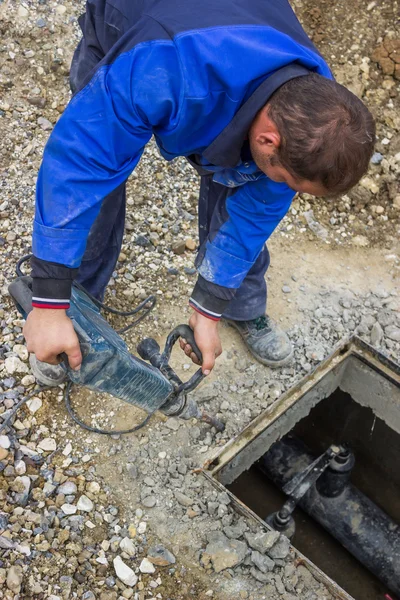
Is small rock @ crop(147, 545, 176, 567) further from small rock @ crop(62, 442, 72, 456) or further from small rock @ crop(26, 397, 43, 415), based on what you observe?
small rock @ crop(26, 397, 43, 415)

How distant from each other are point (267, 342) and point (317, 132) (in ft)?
4.74

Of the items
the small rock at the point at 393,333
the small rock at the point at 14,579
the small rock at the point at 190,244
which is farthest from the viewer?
the small rock at the point at 190,244

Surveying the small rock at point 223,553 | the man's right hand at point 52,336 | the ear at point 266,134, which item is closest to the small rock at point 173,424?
the small rock at point 223,553

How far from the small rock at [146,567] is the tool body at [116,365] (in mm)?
548

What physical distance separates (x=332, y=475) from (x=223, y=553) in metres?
1.16

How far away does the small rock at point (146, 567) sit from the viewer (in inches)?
86.1

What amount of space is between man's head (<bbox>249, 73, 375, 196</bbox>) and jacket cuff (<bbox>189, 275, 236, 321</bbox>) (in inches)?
25.9

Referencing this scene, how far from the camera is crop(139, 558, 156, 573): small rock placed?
7.18ft

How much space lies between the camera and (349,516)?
321cm

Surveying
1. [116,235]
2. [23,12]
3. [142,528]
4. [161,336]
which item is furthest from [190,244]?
[23,12]

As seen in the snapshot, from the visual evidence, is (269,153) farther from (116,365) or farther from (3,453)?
(3,453)

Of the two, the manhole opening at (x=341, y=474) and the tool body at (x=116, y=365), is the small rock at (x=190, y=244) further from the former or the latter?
the tool body at (x=116, y=365)

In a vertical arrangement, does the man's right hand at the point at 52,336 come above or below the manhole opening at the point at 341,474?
above

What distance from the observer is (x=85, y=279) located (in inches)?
104
